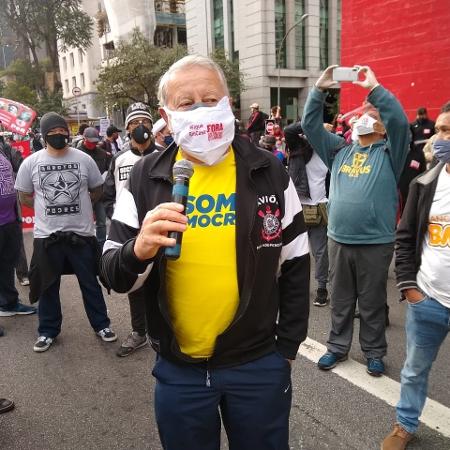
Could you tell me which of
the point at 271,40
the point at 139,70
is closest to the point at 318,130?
the point at 139,70

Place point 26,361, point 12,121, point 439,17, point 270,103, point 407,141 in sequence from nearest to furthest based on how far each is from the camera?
point 407,141
point 26,361
point 12,121
point 439,17
point 270,103

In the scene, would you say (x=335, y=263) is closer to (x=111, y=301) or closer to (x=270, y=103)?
(x=111, y=301)

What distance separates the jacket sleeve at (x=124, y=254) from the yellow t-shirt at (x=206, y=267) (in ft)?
0.48

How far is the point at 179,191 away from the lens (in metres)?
1.41

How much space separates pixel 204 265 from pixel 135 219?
322 mm

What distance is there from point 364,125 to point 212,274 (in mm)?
2177

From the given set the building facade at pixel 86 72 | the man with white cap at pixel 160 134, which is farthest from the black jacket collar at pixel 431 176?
the building facade at pixel 86 72

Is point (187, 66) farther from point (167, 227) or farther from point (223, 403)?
point (223, 403)

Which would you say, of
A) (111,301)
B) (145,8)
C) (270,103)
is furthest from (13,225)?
(270,103)

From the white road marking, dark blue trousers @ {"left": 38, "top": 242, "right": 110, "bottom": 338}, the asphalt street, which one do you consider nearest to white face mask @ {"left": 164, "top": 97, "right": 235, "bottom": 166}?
the asphalt street

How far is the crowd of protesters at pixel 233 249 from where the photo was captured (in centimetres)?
168

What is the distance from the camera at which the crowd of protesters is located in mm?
1676

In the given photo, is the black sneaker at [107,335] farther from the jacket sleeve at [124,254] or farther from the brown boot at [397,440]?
the jacket sleeve at [124,254]

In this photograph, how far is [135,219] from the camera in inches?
68.0
